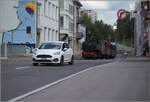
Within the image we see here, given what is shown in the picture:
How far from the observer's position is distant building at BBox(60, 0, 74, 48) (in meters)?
87.9

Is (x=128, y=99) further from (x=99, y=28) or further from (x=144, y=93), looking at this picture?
(x=99, y=28)

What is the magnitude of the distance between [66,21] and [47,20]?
57.2 ft

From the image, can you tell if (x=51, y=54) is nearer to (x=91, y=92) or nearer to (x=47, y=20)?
(x=91, y=92)

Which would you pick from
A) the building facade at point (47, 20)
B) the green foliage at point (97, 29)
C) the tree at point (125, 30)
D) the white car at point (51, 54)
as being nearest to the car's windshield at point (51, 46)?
the white car at point (51, 54)

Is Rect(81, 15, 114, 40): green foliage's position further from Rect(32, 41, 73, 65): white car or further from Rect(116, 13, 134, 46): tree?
Rect(32, 41, 73, 65): white car

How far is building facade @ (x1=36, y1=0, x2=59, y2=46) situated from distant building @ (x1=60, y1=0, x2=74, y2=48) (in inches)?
214

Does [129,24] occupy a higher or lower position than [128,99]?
higher

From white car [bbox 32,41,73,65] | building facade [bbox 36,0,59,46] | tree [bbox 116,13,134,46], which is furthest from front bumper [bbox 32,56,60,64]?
tree [bbox 116,13,134,46]

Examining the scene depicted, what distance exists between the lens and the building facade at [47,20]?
68881 mm

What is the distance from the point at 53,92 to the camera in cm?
1583

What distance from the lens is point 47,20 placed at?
7331 cm

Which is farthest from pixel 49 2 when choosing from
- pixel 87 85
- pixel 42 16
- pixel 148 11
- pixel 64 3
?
pixel 87 85

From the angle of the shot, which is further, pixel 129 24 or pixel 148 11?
pixel 129 24

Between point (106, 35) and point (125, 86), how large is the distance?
5365 inches
